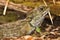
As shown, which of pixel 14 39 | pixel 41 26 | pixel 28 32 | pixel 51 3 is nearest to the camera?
pixel 14 39

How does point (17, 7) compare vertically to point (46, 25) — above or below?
above

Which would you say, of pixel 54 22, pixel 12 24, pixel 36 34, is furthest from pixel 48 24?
pixel 12 24

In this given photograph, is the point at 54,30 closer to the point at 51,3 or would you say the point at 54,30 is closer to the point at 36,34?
the point at 36,34

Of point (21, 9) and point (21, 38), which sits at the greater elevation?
point (21, 9)

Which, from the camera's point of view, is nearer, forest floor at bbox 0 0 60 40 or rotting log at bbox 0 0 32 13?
forest floor at bbox 0 0 60 40

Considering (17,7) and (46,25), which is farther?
(17,7)

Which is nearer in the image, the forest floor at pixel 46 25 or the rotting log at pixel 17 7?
the forest floor at pixel 46 25

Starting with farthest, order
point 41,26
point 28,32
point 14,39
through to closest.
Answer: point 41,26
point 28,32
point 14,39

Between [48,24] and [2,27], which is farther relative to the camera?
[48,24]

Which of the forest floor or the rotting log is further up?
the rotting log

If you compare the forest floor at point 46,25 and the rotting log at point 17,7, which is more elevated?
the rotting log at point 17,7

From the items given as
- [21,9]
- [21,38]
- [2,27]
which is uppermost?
[21,9]
